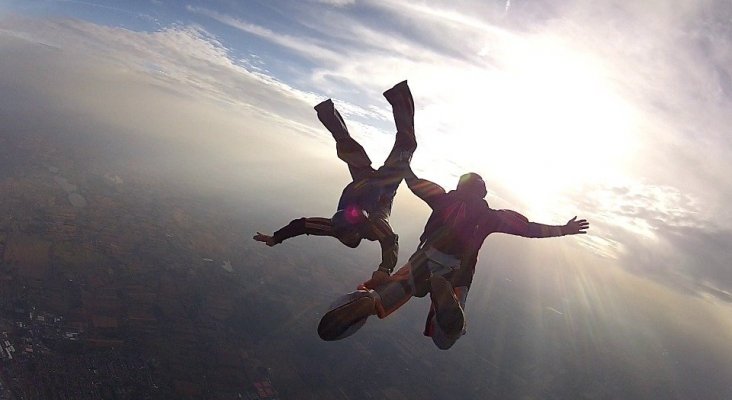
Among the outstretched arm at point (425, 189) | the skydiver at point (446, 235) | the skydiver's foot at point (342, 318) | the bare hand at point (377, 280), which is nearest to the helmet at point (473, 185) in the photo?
the skydiver at point (446, 235)

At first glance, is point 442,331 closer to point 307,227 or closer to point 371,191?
point 371,191

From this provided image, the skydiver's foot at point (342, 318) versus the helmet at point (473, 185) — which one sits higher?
the helmet at point (473, 185)

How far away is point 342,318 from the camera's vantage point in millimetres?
4207

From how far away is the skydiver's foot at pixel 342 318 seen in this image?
4.17 m

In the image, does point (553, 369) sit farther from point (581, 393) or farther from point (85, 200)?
point (85, 200)

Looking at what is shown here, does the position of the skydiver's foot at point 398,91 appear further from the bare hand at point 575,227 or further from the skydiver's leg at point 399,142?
the bare hand at point 575,227

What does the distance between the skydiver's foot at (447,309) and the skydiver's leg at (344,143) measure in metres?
1.77

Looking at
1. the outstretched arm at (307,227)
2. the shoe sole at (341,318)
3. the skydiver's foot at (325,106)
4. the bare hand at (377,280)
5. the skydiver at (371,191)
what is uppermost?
the skydiver's foot at (325,106)

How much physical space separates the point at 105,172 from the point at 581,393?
17748 centimetres

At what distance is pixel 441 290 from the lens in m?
4.43

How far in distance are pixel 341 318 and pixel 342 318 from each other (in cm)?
1

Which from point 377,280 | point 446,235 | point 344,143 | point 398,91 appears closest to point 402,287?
point 377,280

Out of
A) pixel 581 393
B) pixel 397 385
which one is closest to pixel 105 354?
pixel 397 385

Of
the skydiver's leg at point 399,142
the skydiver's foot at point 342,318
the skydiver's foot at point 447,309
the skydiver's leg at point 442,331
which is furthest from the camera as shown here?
the skydiver's leg at point 399,142
